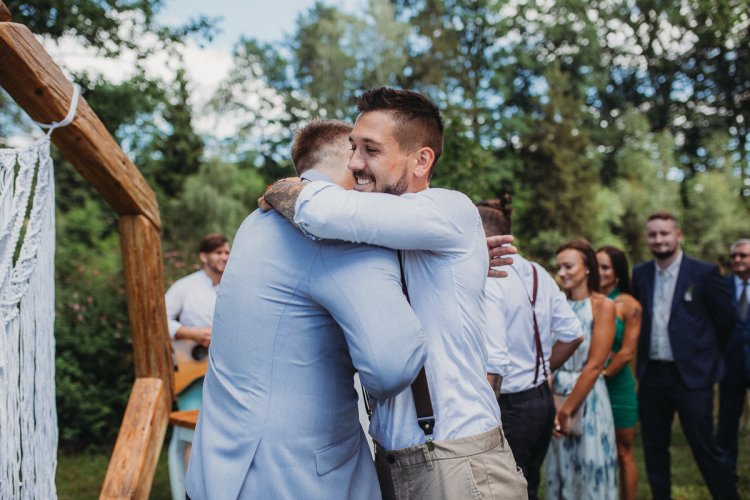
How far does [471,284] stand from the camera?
1835 mm

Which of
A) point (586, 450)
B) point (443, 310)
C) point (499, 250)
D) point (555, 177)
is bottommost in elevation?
point (586, 450)

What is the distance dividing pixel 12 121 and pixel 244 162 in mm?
17689

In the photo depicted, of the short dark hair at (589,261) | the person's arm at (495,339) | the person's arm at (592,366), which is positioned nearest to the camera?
the person's arm at (495,339)

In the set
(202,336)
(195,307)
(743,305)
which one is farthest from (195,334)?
(743,305)

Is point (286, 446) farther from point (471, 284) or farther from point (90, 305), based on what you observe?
point (90, 305)

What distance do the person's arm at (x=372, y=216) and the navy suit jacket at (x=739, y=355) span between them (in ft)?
15.9

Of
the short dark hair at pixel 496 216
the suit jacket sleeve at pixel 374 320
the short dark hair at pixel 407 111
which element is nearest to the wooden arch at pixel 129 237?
the short dark hair at pixel 407 111

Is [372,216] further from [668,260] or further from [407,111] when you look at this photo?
[668,260]

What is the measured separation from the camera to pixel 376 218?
5.33 ft

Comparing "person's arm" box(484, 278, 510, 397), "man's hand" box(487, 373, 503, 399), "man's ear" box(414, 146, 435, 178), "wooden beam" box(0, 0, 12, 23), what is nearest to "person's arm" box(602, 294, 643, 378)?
"person's arm" box(484, 278, 510, 397)

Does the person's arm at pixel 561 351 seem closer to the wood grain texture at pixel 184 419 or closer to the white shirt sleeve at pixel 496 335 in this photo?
the white shirt sleeve at pixel 496 335

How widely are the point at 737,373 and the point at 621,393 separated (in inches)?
67.0

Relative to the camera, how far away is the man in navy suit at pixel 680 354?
4.83 metres

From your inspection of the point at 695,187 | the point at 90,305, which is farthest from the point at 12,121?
the point at 695,187
